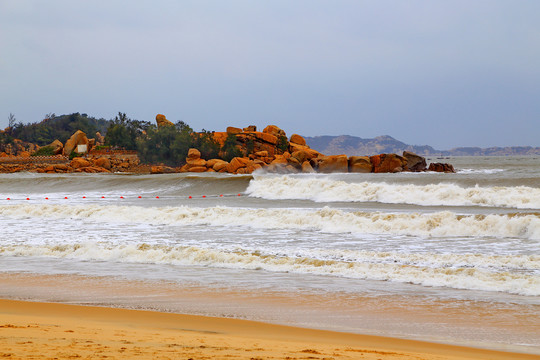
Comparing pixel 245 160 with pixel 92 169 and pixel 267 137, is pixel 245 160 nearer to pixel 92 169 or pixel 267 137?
pixel 267 137

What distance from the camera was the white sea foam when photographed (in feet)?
78.1

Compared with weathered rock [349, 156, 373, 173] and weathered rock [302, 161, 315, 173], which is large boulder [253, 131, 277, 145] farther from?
weathered rock [349, 156, 373, 173]

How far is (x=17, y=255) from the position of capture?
42.4 feet

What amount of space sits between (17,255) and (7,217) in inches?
402

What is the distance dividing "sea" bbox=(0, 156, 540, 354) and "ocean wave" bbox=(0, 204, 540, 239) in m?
0.05

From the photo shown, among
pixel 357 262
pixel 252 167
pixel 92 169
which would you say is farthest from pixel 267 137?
pixel 357 262

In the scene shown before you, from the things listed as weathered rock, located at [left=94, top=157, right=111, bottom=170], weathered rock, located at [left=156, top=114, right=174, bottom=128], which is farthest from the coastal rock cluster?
weathered rock, located at [left=156, top=114, right=174, bottom=128]

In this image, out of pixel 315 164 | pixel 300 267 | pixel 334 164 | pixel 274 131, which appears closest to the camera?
pixel 300 267

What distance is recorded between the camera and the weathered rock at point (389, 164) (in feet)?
158

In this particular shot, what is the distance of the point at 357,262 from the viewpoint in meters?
11.2

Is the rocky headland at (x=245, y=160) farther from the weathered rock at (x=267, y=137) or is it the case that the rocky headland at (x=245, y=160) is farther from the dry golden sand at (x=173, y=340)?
the dry golden sand at (x=173, y=340)

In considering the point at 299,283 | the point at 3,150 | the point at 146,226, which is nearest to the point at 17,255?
the point at 146,226

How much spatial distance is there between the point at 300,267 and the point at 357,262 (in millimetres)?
1227

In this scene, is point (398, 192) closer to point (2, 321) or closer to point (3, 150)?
point (2, 321)
